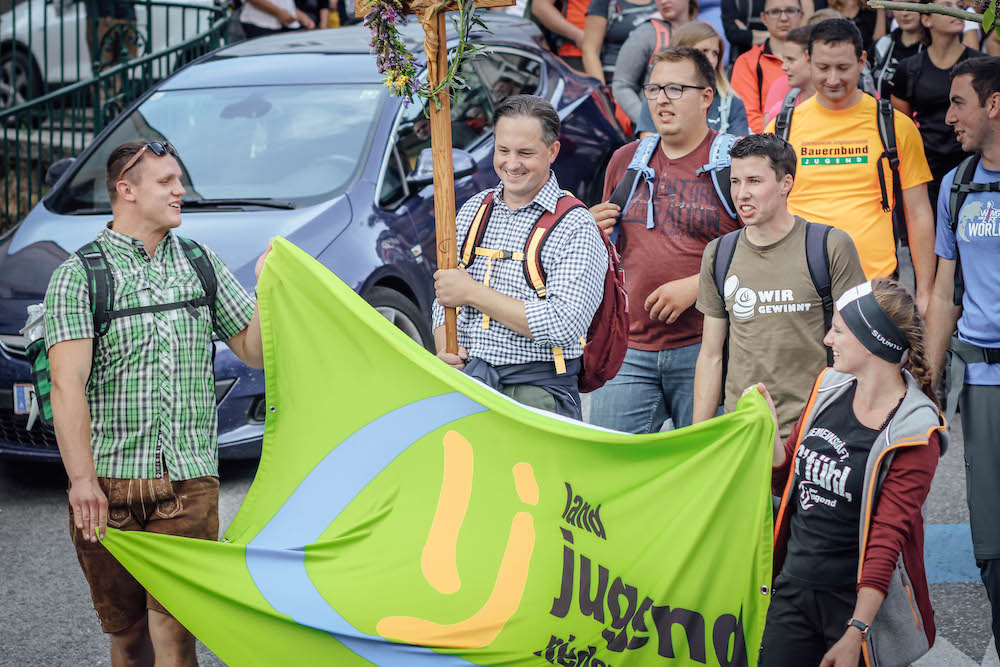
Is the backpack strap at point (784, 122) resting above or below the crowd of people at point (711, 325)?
above

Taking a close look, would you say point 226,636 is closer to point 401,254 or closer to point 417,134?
point 401,254

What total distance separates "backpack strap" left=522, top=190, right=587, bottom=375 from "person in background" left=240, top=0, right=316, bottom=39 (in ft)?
25.6

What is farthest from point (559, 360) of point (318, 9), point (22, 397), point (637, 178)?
point (318, 9)

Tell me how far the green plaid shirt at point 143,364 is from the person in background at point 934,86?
5109 millimetres

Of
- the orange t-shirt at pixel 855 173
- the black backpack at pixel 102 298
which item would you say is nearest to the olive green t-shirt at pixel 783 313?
the orange t-shirt at pixel 855 173

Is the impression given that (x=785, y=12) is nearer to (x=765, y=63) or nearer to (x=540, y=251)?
(x=765, y=63)

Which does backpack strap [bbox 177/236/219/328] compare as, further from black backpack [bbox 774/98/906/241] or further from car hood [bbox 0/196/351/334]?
black backpack [bbox 774/98/906/241]

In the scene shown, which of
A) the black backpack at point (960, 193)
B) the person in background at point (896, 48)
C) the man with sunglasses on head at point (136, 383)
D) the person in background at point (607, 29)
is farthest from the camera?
the person in background at point (607, 29)

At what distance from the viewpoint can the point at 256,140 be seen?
7266 mm

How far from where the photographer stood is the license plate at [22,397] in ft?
20.3

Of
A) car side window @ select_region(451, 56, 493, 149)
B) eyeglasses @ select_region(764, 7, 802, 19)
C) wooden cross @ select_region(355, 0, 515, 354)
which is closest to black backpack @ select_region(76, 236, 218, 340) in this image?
wooden cross @ select_region(355, 0, 515, 354)

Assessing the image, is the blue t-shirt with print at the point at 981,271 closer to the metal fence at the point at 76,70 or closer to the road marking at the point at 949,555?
Answer: the road marking at the point at 949,555

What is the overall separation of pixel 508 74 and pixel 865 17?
326 cm

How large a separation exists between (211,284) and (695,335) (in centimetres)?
200
